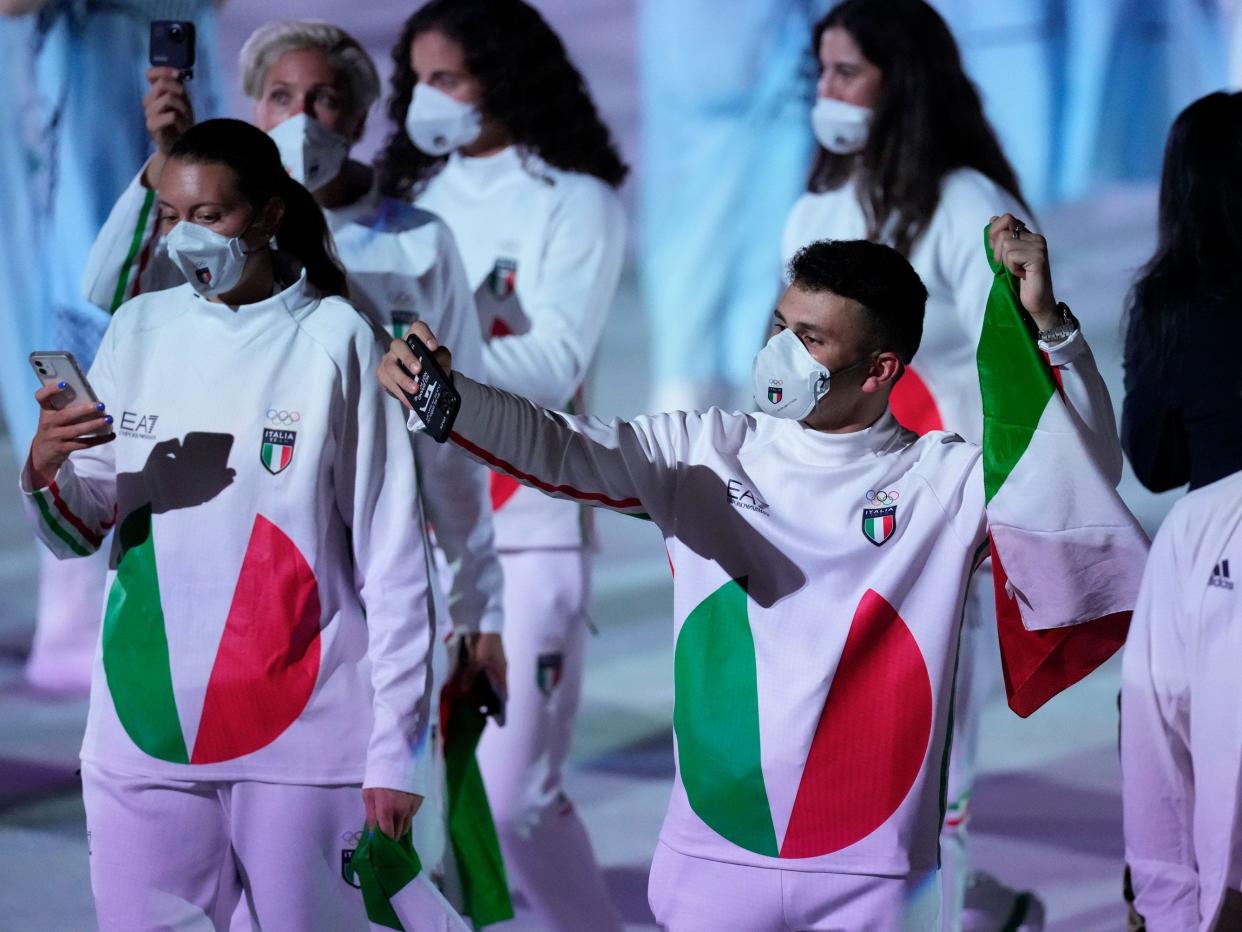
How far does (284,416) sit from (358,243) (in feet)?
2.90

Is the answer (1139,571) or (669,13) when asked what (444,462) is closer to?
(1139,571)

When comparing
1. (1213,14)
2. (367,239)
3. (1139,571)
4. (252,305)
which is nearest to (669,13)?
(1213,14)

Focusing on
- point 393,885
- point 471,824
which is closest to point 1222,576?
point 393,885

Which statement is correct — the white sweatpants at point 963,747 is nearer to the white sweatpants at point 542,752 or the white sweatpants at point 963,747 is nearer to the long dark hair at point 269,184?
the white sweatpants at point 542,752

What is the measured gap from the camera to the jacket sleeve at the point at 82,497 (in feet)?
9.16

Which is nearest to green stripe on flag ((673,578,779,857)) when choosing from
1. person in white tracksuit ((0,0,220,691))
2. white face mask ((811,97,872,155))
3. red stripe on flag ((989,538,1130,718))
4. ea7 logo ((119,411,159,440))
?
red stripe on flag ((989,538,1130,718))

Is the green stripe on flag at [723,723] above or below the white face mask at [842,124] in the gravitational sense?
below

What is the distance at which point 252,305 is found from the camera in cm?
285

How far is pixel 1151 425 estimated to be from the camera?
126 inches

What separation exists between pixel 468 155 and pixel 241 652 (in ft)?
5.49

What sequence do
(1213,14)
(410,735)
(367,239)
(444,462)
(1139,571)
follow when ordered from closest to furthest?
(1139,571) < (410,735) < (444,462) < (367,239) < (1213,14)

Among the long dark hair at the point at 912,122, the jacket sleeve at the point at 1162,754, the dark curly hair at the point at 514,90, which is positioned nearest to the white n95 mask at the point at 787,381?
the jacket sleeve at the point at 1162,754

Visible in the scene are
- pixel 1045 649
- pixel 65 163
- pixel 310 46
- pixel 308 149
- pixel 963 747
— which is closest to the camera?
pixel 1045 649

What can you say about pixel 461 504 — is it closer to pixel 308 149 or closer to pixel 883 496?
pixel 308 149
